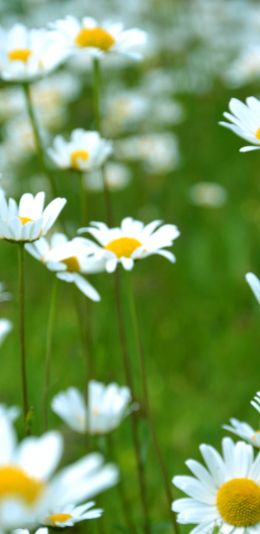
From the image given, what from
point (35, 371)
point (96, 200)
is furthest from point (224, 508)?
point (96, 200)

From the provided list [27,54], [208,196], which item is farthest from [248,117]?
[208,196]

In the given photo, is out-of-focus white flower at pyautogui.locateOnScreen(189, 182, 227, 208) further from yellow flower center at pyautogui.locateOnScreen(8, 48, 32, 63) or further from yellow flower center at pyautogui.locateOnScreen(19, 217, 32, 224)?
yellow flower center at pyautogui.locateOnScreen(19, 217, 32, 224)

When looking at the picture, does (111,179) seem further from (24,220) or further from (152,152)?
(24,220)

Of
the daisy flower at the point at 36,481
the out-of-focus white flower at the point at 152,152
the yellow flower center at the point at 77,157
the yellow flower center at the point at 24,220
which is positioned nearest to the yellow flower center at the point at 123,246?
the yellow flower center at the point at 24,220

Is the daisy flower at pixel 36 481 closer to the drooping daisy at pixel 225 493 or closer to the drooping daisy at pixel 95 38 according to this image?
the drooping daisy at pixel 225 493

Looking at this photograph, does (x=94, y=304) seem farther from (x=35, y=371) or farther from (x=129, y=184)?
(x=129, y=184)

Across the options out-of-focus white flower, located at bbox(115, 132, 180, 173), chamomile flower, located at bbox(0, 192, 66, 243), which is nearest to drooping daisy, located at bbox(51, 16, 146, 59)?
chamomile flower, located at bbox(0, 192, 66, 243)
